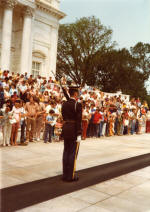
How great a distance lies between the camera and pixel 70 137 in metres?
5.76

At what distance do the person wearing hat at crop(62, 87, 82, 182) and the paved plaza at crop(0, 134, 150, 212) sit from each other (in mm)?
622

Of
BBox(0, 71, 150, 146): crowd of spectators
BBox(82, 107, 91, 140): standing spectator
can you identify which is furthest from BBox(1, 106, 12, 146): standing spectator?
BBox(82, 107, 91, 140): standing spectator

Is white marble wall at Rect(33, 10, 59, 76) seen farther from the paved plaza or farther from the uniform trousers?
the uniform trousers

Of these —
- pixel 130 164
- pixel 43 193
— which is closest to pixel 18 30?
pixel 130 164

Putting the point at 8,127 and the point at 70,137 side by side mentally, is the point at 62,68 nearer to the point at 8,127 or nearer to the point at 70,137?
the point at 8,127

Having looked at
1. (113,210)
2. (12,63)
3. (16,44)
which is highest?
(16,44)

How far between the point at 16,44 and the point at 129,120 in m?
17.2

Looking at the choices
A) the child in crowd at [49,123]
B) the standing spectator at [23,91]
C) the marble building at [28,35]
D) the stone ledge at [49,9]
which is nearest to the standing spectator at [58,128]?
the child in crowd at [49,123]

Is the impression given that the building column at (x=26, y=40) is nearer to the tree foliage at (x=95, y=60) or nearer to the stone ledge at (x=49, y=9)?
the stone ledge at (x=49, y=9)

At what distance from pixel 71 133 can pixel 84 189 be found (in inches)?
49.3

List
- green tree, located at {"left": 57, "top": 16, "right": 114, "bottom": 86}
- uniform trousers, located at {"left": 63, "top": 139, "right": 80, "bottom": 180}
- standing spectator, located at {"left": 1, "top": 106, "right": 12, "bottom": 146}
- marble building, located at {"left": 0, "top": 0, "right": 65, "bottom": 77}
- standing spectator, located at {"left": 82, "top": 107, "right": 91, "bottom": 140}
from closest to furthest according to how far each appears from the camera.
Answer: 1. uniform trousers, located at {"left": 63, "top": 139, "right": 80, "bottom": 180}
2. standing spectator, located at {"left": 1, "top": 106, "right": 12, "bottom": 146}
3. standing spectator, located at {"left": 82, "top": 107, "right": 91, "bottom": 140}
4. marble building, located at {"left": 0, "top": 0, "right": 65, "bottom": 77}
5. green tree, located at {"left": 57, "top": 16, "right": 114, "bottom": 86}

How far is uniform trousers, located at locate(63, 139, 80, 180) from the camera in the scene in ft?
18.9

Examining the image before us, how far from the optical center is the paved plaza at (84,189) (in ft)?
14.2

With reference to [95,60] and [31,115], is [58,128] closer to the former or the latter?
[31,115]
